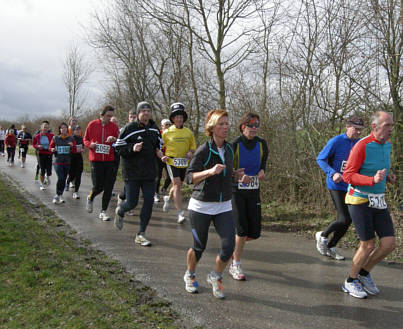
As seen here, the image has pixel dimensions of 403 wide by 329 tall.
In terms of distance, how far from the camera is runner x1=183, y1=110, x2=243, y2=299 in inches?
148

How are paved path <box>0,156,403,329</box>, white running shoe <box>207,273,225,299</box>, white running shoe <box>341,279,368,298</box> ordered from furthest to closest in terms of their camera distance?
white running shoe <box>341,279,368,298</box>, white running shoe <box>207,273,225,299</box>, paved path <box>0,156,403,329</box>

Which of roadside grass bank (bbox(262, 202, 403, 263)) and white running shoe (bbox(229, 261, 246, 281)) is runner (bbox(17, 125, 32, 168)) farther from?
white running shoe (bbox(229, 261, 246, 281))

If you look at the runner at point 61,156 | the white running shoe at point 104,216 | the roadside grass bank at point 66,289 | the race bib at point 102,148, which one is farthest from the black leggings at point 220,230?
the runner at point 61,156

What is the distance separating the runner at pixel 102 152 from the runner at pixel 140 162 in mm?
1395

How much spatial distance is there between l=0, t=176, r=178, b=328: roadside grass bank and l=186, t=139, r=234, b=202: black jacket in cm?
122

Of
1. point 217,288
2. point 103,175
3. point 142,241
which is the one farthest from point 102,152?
point 217,288

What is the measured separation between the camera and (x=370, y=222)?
13.1 ft

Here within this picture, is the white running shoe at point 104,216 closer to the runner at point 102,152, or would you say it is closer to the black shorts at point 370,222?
the runner at point 102,152

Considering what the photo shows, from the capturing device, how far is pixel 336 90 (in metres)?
7.91

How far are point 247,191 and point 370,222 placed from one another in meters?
1.42

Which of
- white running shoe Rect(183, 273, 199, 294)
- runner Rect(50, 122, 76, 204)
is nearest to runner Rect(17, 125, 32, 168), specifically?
runner Rect(50, 122, 76, 204)

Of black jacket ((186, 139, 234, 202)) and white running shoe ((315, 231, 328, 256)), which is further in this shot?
white running shoe ((315, 231, 328, 256))

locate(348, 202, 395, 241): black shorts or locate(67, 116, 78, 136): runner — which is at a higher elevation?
locate(67, 116, 78, 136): runner

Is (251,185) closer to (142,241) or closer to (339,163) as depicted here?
(339,163)
